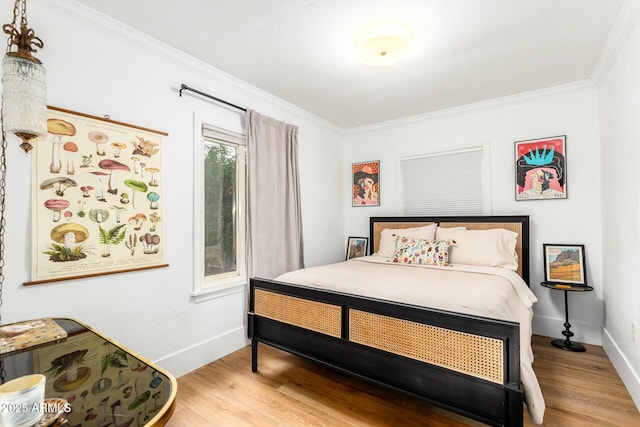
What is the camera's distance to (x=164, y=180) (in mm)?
2393

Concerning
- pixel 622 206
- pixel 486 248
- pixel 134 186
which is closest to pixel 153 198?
pixel 134 186

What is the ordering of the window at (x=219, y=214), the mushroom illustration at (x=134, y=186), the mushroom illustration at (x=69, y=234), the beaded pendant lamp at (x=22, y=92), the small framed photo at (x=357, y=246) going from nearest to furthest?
1. the beaded pendant lamp at (x=22, y=92)
2. the mushroom illustration at (x=69, y=234)
3. the mushroom illustration at (x=134, y=186)
4. the window at (x=219, y=214)
5. the small framed photo at (x=357, y=246)

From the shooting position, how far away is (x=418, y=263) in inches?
124

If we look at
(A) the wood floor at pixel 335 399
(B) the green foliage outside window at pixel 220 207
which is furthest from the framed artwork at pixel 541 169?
(B) the green foliage outside window at pixel 220 207

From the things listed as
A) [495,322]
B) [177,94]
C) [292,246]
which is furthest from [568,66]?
[177,94]

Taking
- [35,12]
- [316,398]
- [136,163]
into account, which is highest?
[35,12]

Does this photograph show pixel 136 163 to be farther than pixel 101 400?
Yes

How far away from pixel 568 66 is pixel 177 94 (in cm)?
331

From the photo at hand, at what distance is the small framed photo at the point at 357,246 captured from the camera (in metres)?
4.31

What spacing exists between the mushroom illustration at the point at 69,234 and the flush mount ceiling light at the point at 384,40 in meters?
2.14

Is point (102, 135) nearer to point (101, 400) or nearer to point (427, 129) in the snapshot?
point (101, 400)

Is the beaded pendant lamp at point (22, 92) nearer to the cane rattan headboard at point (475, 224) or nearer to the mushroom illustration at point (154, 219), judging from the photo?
the mushroom illustration at point (154, 219)

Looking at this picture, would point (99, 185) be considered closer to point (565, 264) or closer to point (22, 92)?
point (22, 92)

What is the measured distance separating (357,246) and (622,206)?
→ 2.73 metres
